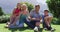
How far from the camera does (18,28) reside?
8.48 metres

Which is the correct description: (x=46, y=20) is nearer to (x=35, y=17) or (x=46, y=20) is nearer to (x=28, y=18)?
(x=35, y=17)

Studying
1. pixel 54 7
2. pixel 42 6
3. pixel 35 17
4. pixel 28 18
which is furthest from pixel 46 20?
pixel 42 6

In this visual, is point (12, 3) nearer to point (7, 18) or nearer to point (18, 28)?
point (7, 18)

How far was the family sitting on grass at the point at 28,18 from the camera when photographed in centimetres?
845

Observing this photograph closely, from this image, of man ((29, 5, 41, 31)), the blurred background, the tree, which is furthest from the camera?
the tree

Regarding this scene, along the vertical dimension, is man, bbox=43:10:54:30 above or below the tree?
below

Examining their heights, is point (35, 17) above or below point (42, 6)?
below

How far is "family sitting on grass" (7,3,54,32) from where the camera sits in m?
8.45

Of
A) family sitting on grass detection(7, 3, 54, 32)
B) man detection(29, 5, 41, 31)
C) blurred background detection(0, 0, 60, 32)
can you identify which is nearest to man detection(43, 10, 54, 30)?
family sitting on grass detection(7, 3, 54, 32)

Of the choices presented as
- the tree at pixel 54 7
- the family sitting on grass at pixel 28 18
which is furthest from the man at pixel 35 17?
the tree at pixel 54 7

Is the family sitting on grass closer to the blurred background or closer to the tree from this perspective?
the blurred background

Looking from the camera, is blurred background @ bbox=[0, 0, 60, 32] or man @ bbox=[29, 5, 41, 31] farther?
blurred background @ bbox=[0, 0, 60, 32]

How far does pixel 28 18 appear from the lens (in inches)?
338

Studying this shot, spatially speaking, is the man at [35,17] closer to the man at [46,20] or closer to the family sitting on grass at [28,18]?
the family sitting on grass at [28,18]
